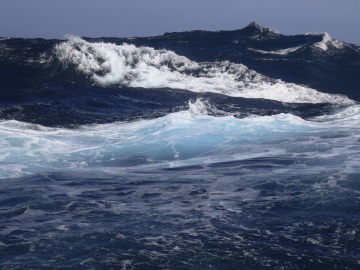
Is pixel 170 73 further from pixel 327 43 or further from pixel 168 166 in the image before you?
pixel 168 166

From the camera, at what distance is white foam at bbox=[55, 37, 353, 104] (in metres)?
29.8

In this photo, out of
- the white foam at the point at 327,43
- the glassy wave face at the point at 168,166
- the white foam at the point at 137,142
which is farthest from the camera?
the white foam at the point at 327,43

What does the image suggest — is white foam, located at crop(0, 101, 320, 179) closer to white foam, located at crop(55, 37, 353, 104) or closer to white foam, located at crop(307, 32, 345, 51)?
white foam, located at crop(55, 37, 353, 104)

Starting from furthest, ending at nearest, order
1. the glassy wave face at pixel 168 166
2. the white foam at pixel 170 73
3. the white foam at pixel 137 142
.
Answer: the white foam at pixel 170 73 < the white foam at pixel 137 142 < the glassy wave face at pixel 168 166

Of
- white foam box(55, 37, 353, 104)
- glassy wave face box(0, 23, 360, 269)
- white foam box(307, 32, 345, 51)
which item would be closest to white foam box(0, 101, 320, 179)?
glassy wave face box(0, 23, 360, 269)

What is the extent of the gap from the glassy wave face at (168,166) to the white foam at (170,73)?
122 mm

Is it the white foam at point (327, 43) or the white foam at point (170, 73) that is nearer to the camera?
the white foam at point (170, 73)

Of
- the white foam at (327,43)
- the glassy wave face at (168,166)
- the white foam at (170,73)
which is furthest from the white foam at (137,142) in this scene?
the white foam at (327,43)

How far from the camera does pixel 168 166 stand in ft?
43.1

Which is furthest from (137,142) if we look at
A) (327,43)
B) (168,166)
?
(327,43)

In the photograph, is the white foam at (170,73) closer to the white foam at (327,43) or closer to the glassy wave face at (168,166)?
the glassy wave face at (168,166)

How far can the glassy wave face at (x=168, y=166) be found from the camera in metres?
7.39

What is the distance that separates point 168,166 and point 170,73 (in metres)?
20.4

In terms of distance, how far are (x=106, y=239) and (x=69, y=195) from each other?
104 inches
